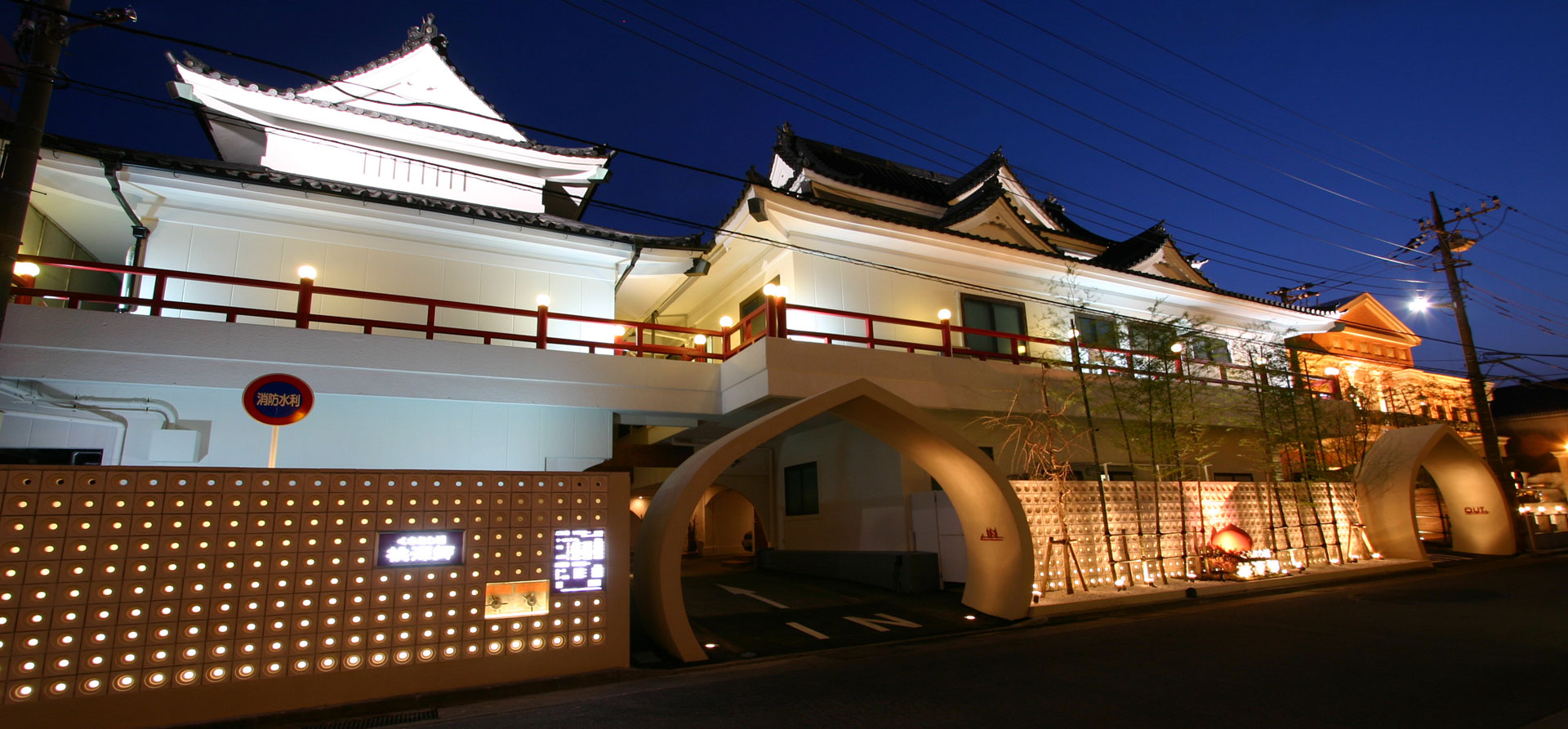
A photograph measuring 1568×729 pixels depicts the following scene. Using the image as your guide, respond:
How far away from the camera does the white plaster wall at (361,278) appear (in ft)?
32.7

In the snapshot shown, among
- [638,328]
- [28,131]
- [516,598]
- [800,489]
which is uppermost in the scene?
[28,131]

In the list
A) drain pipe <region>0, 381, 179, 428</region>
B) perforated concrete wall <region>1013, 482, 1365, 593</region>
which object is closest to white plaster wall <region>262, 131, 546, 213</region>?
drain pipe <region>0, 381, 179, 428</region>

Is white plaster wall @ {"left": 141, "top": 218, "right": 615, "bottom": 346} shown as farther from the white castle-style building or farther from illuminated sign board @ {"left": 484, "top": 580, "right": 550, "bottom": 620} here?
illuminated sign board @ {"left": 484, "top": 580, "right": 550, "bottom": 620}

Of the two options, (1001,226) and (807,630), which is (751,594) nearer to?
(807,630)

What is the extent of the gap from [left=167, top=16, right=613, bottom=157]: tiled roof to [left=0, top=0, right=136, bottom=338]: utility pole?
5.10 metres

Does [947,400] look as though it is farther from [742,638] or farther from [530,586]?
[530,586]

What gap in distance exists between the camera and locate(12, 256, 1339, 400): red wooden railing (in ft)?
27.4

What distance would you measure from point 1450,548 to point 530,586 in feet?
66.4

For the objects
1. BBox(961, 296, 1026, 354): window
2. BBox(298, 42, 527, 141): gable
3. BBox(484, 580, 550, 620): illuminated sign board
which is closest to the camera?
BBox(484, 580, 550, 620): illuminated sign board

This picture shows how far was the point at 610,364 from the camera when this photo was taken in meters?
10.1

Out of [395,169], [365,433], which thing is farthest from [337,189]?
[365,433]

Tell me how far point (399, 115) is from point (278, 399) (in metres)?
9.39

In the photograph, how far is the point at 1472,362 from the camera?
16.2m

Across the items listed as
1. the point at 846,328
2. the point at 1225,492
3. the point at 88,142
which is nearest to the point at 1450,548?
the point at 1225,492
